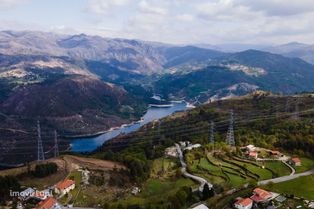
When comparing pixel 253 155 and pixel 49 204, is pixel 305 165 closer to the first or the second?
pixel 253 155

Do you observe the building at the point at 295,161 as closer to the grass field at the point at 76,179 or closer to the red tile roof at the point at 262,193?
the red tile roof at the point at 262,193

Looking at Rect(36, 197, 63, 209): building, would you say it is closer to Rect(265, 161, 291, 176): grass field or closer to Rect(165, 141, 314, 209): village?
Rect(165, 141, 314, 209): village

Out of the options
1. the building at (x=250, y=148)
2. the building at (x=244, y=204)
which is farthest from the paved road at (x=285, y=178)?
the building at (x=250, y=148)

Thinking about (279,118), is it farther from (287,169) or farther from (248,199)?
(248,199)

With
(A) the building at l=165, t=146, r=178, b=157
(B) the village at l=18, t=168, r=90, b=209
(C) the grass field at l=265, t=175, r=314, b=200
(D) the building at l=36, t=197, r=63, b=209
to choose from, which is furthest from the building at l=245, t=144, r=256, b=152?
(D) the building at l=36, t=197, r=63, b=209

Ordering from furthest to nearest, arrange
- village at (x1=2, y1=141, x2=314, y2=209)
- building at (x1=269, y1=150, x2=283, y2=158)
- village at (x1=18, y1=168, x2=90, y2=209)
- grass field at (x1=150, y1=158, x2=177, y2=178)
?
building at (x1=269, y1=150, x2=283, y2=158) → grass field at (x1=150, y1=158, x2=177, y2=178) → village at (x1=18, y1=168, x2=90, y2=209) → village at (x1=2, y1=141, x2=314, y2=209)

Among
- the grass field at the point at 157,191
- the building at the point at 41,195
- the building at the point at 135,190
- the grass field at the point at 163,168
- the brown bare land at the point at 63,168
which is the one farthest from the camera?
the grass field at the point at 163,168
